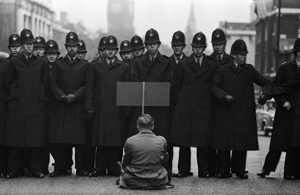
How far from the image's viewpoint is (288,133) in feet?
40.6

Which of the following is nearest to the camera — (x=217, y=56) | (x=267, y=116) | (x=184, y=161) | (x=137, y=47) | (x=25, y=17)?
(x=184, y=161)

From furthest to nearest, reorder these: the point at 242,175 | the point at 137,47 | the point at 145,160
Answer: the point at 137,47 → the point at 242,175 → the point at 145,160

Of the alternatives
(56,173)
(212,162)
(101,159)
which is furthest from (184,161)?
(56,173)

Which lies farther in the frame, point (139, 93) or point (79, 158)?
point (79, 158)

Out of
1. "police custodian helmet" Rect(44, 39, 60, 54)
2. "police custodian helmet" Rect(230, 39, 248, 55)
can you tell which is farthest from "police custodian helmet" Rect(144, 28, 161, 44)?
"police custodian helmet" Rect(44, 39, 60, 54)

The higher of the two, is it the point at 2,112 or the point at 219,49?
the point at 219,49

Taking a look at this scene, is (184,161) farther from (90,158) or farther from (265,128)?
(265,128)

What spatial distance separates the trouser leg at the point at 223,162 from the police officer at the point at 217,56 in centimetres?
26

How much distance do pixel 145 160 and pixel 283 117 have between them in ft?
9.82

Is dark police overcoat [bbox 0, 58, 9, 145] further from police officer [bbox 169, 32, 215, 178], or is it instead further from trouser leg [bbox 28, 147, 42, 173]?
police officer [bbox 169, 32, 215, 178]

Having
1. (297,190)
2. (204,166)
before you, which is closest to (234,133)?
(204,166)

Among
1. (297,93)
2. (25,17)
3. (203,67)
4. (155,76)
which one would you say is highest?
(25,17)

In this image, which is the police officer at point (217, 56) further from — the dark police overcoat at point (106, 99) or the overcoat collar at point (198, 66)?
the dark police overcoat at point (106, 99)

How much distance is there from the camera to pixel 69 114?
1285cm
